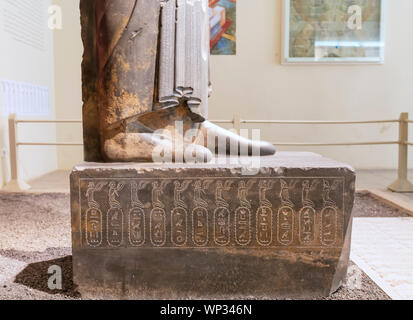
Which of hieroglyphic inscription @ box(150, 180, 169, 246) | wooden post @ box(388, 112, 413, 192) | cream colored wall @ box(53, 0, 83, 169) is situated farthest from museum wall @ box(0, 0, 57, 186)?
wooden post @ box(388, 112, 413, 192)

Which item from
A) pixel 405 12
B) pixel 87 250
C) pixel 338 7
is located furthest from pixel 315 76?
pixel 87 250

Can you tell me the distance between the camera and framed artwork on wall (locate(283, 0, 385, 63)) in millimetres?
5781

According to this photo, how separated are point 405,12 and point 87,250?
539 centimetres

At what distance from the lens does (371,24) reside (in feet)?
19.0

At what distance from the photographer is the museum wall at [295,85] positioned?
583 cm

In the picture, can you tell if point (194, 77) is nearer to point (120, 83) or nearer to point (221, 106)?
point (120, 83)

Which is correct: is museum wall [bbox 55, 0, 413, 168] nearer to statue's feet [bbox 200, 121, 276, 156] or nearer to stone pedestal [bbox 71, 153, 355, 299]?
Result: statue's feet [bbox 200, 121, 276, 156]

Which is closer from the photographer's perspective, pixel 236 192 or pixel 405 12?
pixel 236 192

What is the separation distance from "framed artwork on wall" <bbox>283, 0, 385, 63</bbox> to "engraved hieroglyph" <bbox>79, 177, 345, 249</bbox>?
4.13 metres

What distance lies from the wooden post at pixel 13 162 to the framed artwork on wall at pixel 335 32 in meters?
3.28

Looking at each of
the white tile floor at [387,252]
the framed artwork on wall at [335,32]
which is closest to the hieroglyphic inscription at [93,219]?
the white tile floor at [387,252]

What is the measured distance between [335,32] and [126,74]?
4466mm

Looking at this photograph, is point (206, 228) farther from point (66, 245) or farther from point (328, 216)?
point (66, 245)
